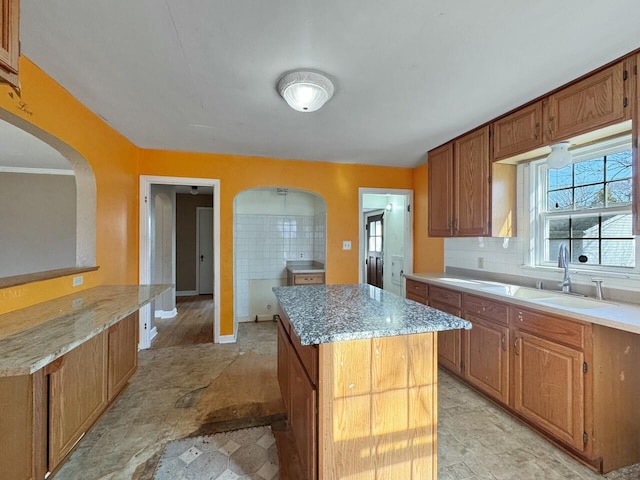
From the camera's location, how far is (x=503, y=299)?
211cm

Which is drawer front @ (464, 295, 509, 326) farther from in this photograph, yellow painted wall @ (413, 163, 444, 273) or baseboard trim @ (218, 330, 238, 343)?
baseboard trim @ (218, 330, 238, 343)

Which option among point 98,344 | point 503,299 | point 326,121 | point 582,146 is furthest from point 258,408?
point 582,146

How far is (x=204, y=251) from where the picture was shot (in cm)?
679

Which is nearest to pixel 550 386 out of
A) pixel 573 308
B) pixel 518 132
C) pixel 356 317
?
pixel 573 308

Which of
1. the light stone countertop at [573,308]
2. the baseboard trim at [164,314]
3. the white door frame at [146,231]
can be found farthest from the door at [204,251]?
the light stone countertop at [573,308]

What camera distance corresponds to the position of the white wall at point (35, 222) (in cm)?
464

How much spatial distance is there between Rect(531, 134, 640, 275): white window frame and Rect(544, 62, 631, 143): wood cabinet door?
367 millimetres

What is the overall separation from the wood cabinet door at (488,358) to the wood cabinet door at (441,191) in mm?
1104

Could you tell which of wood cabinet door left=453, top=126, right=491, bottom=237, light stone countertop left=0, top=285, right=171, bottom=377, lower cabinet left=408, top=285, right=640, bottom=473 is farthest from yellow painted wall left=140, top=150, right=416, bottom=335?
lower cabinet left=408, top=285, right=640, bottom=473

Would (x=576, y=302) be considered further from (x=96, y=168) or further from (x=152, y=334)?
(x=152, y=334)

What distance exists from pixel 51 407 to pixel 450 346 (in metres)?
2.86

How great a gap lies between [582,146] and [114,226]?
4.11 m

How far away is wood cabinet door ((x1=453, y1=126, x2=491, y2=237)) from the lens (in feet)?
8.64

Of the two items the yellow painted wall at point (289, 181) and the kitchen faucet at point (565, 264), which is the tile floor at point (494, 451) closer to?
the kitchen faucet at point (565, 264)
